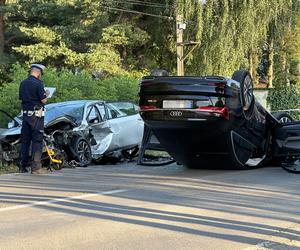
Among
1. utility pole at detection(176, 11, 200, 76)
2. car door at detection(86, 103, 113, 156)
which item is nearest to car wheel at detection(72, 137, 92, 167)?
Answer: car door at detection(86, 103, 113, 156)

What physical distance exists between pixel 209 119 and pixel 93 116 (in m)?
4.39

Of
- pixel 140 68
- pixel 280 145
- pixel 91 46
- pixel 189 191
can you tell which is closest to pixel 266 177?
pixel 280 145

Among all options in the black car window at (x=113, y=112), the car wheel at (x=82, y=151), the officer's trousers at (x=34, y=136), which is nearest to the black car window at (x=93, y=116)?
the black car window at (x=113, y=112)

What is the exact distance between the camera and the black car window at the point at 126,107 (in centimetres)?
1458

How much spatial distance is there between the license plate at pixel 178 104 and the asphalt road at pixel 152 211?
1.30 m

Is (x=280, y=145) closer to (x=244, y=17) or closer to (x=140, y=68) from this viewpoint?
(x=244, y=17)

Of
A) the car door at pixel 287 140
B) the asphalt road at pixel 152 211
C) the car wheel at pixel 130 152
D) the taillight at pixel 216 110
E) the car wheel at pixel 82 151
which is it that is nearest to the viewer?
the asphalt road at pixel 152 211

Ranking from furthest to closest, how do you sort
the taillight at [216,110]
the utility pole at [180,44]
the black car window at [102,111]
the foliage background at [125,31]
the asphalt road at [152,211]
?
the foliage background at [125,31] < the utility pole at [180,44] < the black car window at [102,111] < the taillight at [216,110] < the asphalt road at [152,211]

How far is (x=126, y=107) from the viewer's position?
583 inches

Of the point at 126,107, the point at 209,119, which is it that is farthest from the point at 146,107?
the point at 126,107

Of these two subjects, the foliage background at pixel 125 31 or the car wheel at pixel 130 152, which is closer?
the car wheel at pixel 130 152

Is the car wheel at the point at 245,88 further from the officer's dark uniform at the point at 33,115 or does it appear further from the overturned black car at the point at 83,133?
the overturned black car at the point at 83,133

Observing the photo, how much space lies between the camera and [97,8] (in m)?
33.0

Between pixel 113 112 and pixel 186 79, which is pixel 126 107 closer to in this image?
pixel 113 112
